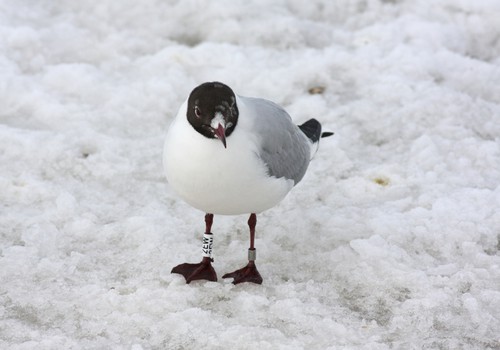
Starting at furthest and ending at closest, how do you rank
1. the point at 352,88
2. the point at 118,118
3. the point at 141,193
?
the point at 352,88 → the point at 118,118 → the point at 141,193

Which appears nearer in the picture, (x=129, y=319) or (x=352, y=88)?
(x=129, y=319)

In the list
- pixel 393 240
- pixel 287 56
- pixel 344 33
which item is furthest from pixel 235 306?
pixel 344 33

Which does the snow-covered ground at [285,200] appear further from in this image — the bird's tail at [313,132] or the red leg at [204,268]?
the bird's tail at [313,132]

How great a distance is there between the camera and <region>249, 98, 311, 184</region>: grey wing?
12.6 feet

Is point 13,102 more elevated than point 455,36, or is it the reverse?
point 455,36

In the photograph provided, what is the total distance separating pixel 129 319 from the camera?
361 centimetres

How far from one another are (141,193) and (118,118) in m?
1.03

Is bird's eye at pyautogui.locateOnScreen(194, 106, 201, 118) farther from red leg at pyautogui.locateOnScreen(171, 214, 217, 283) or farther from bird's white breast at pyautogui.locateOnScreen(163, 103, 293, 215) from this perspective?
red leg at pyautogui.locateOnScreen(171, 214, 217, 283)

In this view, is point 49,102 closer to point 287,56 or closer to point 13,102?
point 13,102

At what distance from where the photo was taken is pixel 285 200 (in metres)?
4.93

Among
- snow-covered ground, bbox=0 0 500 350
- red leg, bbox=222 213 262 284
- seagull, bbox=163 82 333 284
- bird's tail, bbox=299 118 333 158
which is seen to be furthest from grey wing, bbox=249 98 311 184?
snow-covered ground, bbox=0 0 500 350

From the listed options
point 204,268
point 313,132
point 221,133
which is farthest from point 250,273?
point 313,132

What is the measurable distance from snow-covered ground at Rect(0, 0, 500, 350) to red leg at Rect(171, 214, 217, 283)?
5 centimetres

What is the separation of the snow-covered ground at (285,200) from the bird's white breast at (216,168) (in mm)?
547
